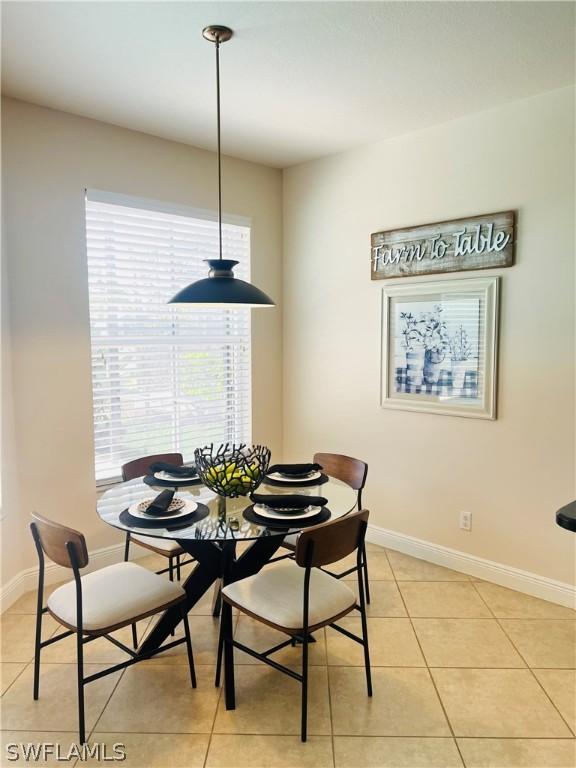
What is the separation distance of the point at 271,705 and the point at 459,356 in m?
2.15

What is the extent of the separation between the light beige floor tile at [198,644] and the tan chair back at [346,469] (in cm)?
102

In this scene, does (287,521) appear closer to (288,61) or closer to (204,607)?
(204,607)

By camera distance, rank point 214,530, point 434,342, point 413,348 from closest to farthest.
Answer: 1. point 214,530
2. point 434,342
3. point 413,348

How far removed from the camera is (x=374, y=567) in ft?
11.2

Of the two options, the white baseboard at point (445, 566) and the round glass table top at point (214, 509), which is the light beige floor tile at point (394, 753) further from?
the white baseboard at point (445, 566)

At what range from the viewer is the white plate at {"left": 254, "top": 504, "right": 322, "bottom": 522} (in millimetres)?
2144

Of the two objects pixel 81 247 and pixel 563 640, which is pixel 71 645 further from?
pixel 563 640

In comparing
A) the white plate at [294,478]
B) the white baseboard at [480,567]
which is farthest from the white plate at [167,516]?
the white baseboard at [480,567]

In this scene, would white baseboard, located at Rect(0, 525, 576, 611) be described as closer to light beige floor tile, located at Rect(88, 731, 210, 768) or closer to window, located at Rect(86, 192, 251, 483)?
window, located at Rect(86, 192, 251, 483)

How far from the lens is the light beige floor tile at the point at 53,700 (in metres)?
2.06

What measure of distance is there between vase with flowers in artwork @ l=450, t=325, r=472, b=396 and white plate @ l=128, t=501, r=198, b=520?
1802mm

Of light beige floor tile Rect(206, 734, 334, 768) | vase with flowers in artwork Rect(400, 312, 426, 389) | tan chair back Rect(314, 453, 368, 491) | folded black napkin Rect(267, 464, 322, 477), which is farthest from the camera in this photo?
vase with flowers in artwork Rect(400, 312, 426, 389)

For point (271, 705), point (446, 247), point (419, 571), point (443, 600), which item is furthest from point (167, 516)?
point (446, 247)

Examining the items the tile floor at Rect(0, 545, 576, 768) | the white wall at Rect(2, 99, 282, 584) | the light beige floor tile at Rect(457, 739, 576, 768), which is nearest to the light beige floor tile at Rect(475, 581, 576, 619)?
the tile floor at Rect(0, 545, 576, 768)
